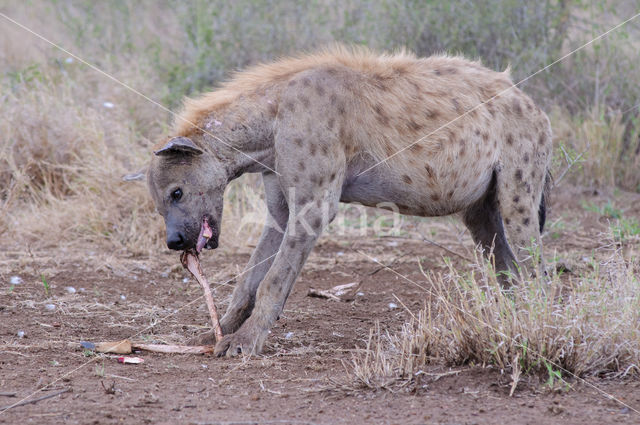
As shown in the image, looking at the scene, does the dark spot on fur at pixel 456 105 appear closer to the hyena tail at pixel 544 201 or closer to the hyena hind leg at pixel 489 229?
the hyena hind leg at pixel 489 229

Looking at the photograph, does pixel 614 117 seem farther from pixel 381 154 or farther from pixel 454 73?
pixel 381 154

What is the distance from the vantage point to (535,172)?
486 centimetres

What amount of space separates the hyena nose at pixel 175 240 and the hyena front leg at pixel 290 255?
470 millimetres

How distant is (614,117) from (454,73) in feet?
12.9

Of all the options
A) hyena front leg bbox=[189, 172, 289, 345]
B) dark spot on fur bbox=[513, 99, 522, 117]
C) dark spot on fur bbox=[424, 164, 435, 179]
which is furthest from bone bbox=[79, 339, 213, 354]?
dark spot on fur bbox=[513, 99, 522, 117]

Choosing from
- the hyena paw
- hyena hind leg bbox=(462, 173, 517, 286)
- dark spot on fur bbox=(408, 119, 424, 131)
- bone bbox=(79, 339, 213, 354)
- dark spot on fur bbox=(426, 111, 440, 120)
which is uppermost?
dark spot on fur bbox=(426, 111, 440, 120)

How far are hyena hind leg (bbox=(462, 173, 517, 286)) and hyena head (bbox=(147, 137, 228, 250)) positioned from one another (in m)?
1.64

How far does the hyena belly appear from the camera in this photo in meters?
4.70

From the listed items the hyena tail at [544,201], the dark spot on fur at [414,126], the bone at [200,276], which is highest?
the dark spot on fur at [414,126]

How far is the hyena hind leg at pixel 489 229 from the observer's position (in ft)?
16.9

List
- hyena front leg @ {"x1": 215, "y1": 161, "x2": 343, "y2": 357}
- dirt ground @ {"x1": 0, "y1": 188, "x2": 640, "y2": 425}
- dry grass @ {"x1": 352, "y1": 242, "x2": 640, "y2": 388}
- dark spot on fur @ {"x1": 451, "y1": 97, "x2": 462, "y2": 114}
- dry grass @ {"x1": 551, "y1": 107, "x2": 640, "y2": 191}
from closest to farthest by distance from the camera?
1. dirt ground @ {"x1": 0, "y1": 188, "x2": 640, "y2": 425}
2. dry grass @ {"x1": 352, "y1": 242, "x2": 640, "y2": 388}
3. hyena front leg @ {"x1": 215, "y1": 161, "x2": 343, "y2": 357}
4. dark spot on fur @ {"x1": 451, "y1": 97, "x2": 462, "y2": 114}
5. dry grass @ {"x1": 551, "y1": 107, "x2": 640, "y2": 191}

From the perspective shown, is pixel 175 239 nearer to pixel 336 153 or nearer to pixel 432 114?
pixel 336 153

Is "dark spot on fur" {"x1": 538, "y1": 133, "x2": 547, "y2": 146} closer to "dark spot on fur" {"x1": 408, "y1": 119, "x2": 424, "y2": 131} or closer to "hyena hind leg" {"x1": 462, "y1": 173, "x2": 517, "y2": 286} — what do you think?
"hyena hind leg" {"x1": 462, "y1": 173, "x2": 517, "y2": 286}

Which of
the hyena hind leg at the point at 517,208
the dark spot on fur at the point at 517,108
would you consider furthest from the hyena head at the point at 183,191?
the dark spot on fur at the point at 517,108
